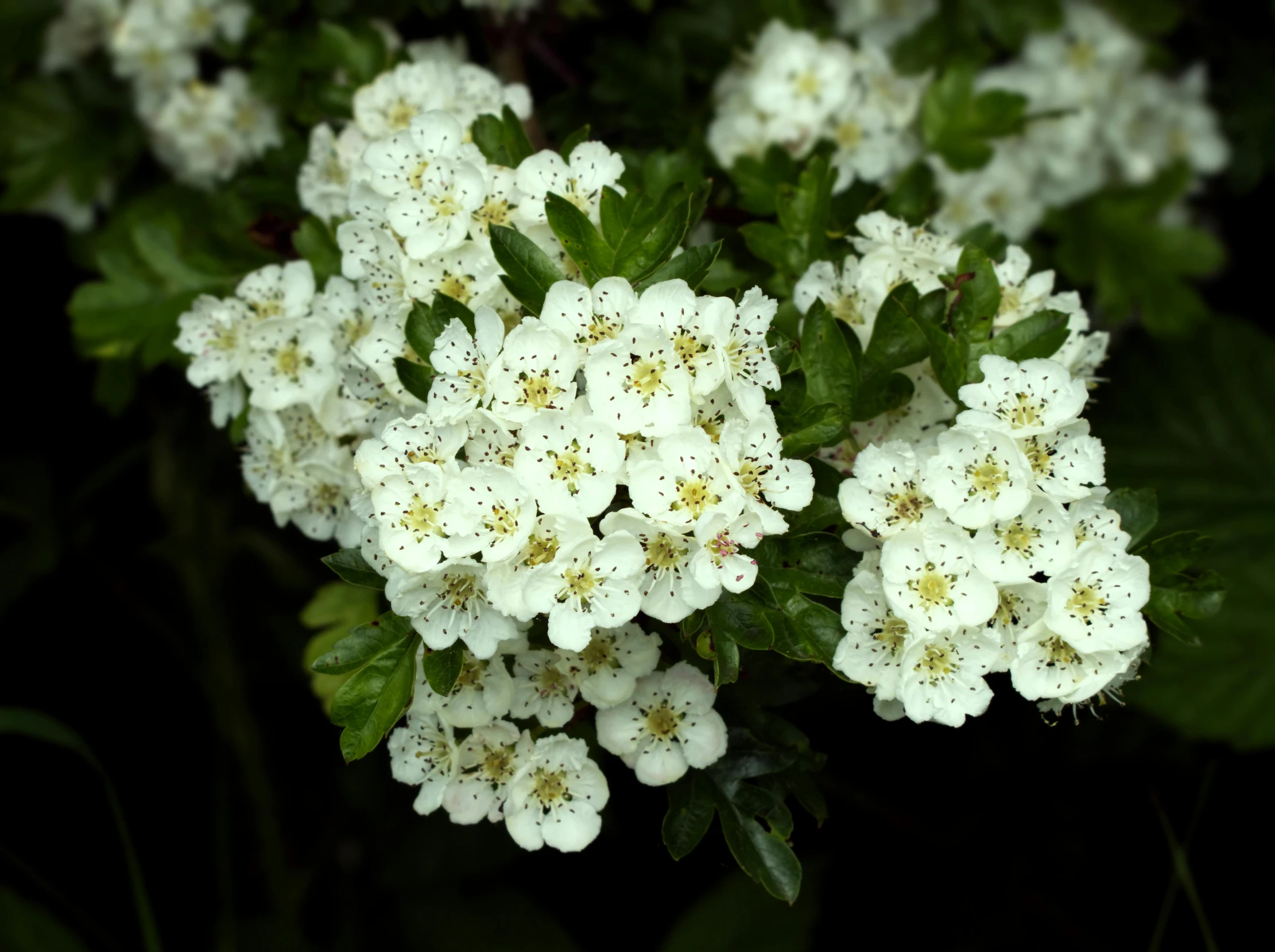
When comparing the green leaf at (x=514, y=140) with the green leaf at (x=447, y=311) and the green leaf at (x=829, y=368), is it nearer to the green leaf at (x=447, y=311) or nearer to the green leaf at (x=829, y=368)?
the green leaf at (x=447, y=311)

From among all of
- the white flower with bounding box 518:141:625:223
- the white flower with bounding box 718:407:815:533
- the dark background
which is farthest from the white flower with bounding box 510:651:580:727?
the dark background

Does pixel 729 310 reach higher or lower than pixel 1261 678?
higher

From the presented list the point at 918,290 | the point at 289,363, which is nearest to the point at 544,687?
the point at 289,363

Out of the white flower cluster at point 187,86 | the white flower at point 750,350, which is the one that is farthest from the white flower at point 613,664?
the white flower cluster at point 187,86

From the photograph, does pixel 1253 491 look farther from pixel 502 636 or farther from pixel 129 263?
pixel 129 263

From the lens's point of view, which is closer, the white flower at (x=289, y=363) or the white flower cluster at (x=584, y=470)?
the white flower cluster at (x=584, y=470)

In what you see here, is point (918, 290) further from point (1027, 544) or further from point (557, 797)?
point (557, 797)

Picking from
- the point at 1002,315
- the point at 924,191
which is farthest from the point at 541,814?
the point at 924,191
